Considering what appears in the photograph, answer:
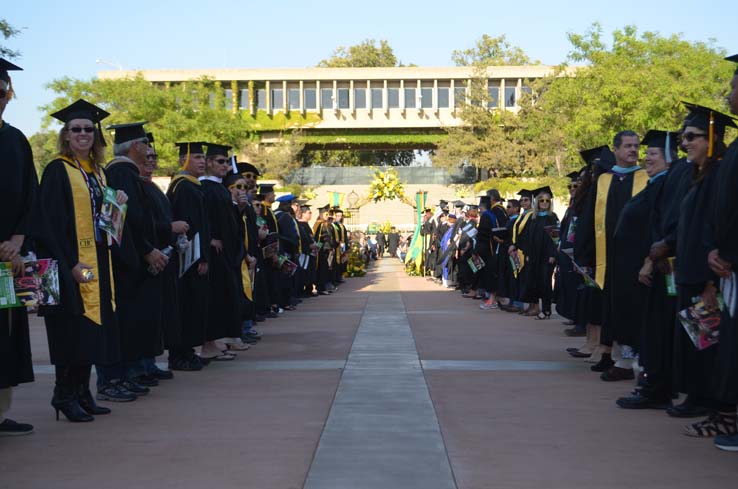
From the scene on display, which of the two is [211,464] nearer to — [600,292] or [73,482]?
[73,482]

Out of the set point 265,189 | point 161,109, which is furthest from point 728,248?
point 161,109

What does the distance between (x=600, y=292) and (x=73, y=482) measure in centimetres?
606

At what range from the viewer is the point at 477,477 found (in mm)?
5215

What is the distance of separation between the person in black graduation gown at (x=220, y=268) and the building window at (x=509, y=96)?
76.2 metres

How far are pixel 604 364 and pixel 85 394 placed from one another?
4733 mm

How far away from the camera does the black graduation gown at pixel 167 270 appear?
8.46m

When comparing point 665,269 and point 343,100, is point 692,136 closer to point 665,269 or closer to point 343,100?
point 665,269

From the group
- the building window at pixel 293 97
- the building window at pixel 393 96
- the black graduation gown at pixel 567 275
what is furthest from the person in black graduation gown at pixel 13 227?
the building window at pixel 393 96

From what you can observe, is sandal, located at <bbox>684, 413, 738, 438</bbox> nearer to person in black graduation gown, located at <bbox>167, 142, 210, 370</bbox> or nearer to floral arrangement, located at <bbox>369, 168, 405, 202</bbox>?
person in black graduation gown, located at <bbox>167, 142, 210, 370</bbox>

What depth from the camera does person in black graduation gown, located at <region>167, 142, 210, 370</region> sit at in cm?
968

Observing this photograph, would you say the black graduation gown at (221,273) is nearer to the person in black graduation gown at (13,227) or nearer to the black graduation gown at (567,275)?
the black graduation gown at (567,275)

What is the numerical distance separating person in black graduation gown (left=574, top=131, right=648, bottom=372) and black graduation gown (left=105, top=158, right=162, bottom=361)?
3.80m

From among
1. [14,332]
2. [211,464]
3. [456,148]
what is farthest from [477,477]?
[456,148]

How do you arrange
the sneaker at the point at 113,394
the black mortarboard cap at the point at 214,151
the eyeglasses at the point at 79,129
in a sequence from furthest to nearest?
the black mortarboard cap at the point at 214,151 → the sneaker at the point at 113,394 → the eyeglasses at the point at 79,129
